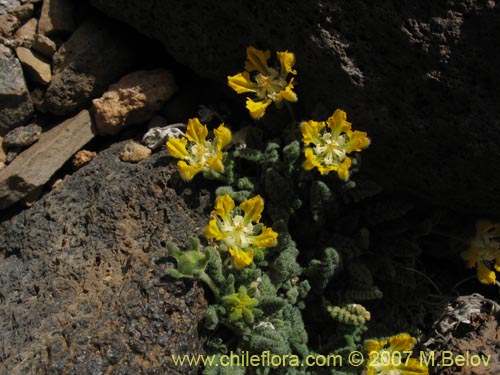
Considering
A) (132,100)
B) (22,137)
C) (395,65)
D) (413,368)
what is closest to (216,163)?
(132,100)

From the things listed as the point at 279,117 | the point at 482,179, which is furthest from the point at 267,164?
the point at 482,179

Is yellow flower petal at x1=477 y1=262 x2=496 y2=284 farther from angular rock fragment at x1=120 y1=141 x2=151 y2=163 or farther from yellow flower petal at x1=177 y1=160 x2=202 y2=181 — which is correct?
angular rock fragment at x1=120 y1=141 x2=151 y2=163

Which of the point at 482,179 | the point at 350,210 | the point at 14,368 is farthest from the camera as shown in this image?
the point at 350,210

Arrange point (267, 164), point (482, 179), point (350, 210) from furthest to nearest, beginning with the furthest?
point (350, 210)
point (267, 164)
point (482, 179)

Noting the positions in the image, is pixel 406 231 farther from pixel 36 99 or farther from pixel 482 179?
pixel 36 99

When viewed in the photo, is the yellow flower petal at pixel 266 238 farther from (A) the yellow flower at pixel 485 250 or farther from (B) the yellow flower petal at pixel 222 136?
(A) the yellow flower at pixel 485 250

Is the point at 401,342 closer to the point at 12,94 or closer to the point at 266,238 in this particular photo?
the point at 266,238
